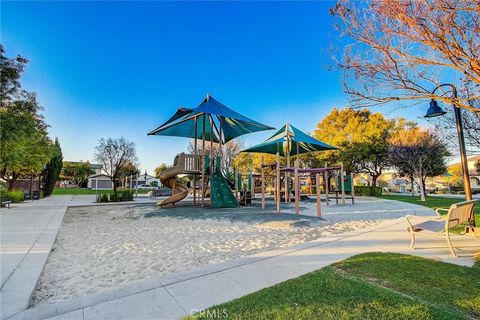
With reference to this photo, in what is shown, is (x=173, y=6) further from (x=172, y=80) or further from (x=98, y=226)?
(x=98, y=226)

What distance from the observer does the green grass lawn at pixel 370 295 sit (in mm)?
2244

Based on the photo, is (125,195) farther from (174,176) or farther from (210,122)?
(210,122)

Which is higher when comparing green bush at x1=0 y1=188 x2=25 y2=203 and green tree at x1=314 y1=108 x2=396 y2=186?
green tree at x1=314 y1=108 x2=396 y2=186

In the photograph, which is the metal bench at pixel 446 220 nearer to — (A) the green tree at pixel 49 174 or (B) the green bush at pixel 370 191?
(B) the green bush at pixel 370 191

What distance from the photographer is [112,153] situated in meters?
39.8

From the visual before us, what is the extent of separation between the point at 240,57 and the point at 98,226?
12301 mm

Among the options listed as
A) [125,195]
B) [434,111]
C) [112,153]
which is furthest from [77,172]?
[434,111]

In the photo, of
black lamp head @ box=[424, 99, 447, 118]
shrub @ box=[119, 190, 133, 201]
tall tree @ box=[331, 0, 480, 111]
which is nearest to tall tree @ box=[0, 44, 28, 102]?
shrub @ box=[119, 190, 133, 201]

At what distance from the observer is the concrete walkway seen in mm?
2355

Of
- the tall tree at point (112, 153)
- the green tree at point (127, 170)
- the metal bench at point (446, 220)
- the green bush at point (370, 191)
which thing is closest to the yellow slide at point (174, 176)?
the metal bench at point (446, 220)

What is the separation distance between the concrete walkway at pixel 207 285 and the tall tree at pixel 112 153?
1569 inches

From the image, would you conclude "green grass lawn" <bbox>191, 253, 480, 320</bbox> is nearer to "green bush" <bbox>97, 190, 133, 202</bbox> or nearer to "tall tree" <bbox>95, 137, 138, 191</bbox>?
"green bush" <bbox>97, 190, 133, 202</bbox>

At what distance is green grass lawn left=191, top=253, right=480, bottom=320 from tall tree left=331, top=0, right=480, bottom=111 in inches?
95.0

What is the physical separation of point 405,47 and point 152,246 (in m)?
5.86
